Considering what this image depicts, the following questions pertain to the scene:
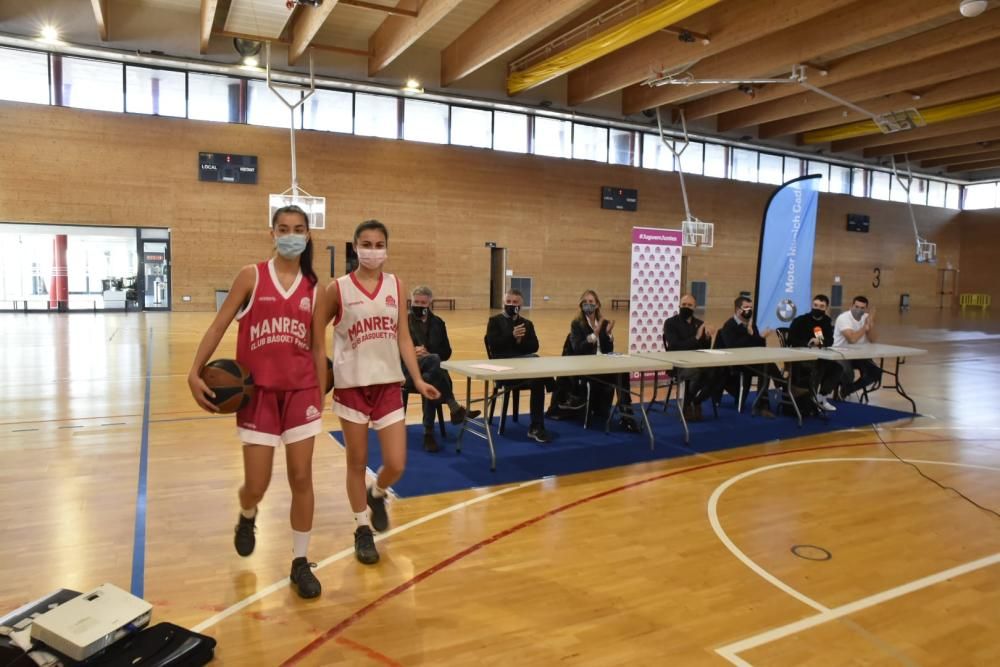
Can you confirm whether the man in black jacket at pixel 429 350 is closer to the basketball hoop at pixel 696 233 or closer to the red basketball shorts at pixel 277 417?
the red basketball shorts at pixel 277 417

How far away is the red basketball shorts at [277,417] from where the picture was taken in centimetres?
266

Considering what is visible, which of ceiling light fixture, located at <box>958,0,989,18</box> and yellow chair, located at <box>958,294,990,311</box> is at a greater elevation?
ceiling light fixture, located at <box>958,0,989,18</box>

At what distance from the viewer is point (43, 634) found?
87.3 inches

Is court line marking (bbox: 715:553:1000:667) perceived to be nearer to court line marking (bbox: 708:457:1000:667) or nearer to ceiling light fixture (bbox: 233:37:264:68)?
court line marking (bbox: 708:457:1000:667)

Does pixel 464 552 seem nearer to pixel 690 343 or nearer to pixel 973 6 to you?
pixel 690 343

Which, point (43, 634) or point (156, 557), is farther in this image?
point (156, 557)

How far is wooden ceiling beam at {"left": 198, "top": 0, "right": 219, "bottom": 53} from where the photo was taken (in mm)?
11883

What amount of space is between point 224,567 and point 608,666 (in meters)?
1.87

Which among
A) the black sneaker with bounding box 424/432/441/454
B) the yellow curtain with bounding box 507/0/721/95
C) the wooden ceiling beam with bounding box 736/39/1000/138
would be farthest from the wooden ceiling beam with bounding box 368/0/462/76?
the wooden ceiling beam with bounding box 736/39/1000/138

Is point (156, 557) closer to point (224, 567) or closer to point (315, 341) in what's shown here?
point (224, 567)

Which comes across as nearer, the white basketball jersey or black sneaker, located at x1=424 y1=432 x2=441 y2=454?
the white basketball jersey

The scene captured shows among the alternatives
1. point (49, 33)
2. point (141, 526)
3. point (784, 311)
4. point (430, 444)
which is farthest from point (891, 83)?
point (49, 33)

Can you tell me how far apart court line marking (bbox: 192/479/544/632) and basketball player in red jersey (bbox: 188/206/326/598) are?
1.49 feet

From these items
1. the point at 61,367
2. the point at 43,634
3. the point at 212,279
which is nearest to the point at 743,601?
the point at 43,634
